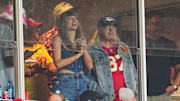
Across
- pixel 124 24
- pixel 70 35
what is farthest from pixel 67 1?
pixel 124 24

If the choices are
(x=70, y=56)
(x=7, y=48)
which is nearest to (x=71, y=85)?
(x=70, y=56)

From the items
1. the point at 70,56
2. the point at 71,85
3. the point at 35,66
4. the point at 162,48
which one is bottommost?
the point at 71,85

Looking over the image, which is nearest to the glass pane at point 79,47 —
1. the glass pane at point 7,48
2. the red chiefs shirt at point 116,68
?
the red chiefs shirt at point 116,68

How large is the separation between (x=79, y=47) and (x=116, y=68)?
2.10 ft

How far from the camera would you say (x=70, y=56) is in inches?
271

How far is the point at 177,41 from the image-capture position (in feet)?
24.5

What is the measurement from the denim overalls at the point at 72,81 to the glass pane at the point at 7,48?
70 centimetres

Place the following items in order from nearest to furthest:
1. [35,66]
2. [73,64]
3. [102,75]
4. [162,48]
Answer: [35,66] < [73,64] < [102,75] < [162,48]

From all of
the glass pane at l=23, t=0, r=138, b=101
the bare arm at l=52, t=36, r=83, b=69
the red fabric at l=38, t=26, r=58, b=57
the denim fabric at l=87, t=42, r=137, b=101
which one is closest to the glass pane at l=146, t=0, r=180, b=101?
the glass pane at l=23, t=0, r=138, b=101

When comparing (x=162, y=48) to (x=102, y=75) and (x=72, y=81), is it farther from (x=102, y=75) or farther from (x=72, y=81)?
(x=72, y=81)

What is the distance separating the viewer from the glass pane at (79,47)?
21.9 feet

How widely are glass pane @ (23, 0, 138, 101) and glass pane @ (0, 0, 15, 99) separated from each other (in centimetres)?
21

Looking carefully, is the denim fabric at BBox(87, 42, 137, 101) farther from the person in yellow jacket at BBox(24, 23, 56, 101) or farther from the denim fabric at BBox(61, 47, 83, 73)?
the person in yellow jacket at BBox(24, 23, 56, 101)

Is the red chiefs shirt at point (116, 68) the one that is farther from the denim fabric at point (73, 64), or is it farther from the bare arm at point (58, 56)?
the bare arm at point (58, 56)
